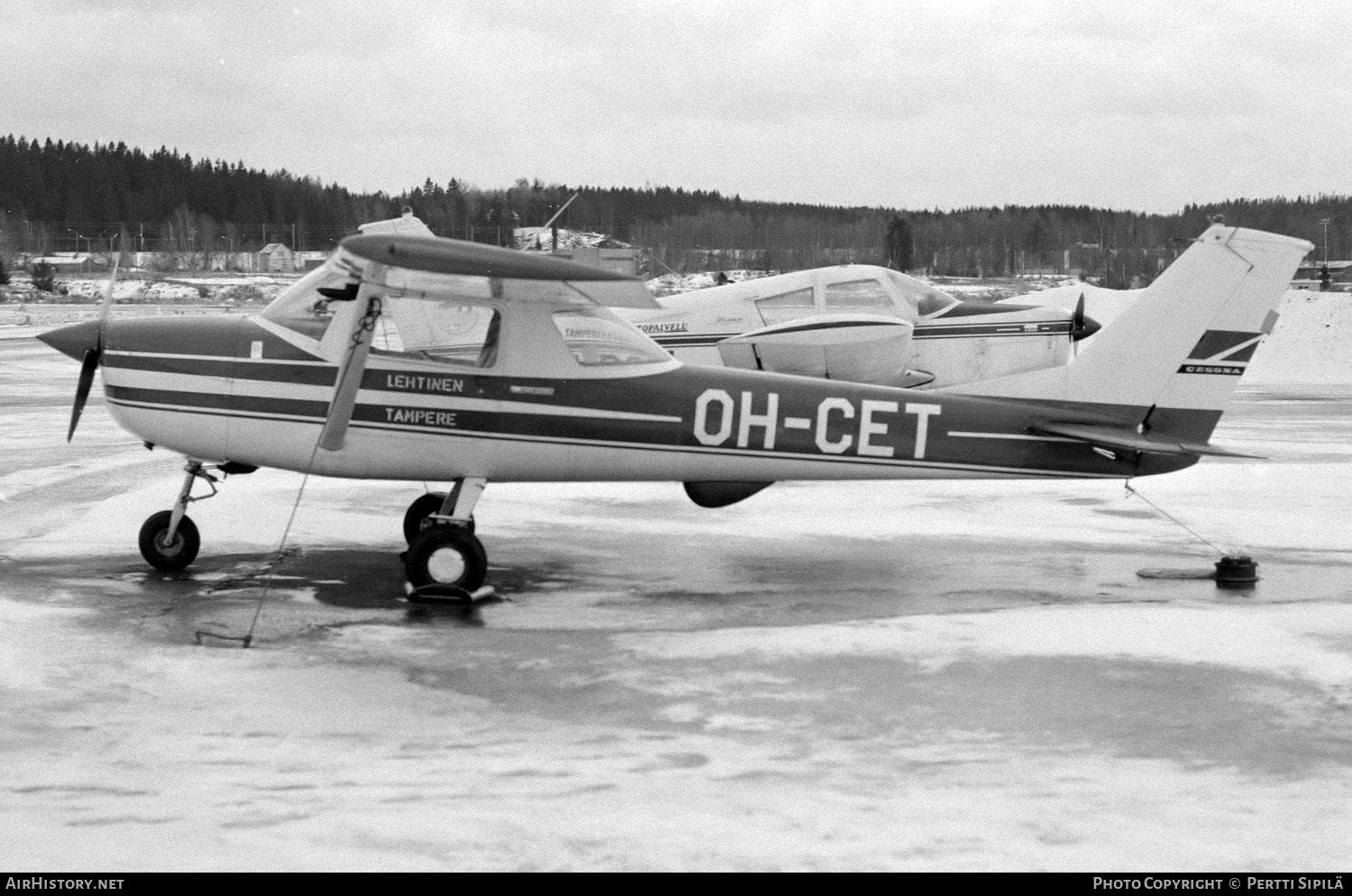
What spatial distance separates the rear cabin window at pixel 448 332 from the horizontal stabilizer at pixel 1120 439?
3.49m

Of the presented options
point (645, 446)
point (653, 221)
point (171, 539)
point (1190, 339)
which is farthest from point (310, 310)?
point (653, 221)

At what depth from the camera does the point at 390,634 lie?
7.58 meters

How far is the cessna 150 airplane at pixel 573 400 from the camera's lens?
8703 mm

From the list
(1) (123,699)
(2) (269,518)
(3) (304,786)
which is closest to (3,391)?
(2) (269,518)

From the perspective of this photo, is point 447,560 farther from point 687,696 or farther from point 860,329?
point 860,329

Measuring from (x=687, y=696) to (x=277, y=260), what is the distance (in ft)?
307

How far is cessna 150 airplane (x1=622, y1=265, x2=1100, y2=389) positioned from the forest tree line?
70688 mm

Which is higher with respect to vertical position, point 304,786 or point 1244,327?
point 1244,327

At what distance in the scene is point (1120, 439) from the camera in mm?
8984

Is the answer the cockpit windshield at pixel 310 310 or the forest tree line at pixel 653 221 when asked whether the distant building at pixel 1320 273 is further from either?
the cockpit windshield at pixel 310 310

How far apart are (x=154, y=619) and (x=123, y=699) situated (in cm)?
164

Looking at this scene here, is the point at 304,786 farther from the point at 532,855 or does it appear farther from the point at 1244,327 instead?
the point at 1244,327

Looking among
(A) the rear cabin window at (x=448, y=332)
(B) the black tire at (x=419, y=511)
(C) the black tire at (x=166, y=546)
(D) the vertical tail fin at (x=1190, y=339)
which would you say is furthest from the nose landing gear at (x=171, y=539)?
(D) the vertical tail fin at (x=1190, y=339)

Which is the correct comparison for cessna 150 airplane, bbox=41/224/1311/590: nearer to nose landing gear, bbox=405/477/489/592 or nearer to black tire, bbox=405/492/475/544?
nose landing gear, bbox=405/477/489/592
